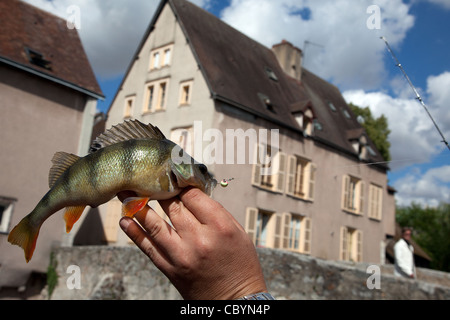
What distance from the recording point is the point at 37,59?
15602mm

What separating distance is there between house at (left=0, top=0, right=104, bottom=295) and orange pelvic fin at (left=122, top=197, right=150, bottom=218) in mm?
11822

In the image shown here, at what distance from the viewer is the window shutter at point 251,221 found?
60.1ft

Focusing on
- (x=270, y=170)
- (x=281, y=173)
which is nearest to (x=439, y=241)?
(x=281, y=173)

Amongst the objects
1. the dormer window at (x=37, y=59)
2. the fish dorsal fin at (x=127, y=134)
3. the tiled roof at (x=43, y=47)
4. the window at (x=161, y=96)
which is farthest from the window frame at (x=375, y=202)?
the fish dorsal fin at (x=127, y=134)

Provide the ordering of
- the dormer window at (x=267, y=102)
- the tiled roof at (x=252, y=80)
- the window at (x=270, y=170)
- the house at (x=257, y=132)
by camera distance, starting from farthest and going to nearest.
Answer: the dormer window at (x=267, y=102) → the tiled roof at (x=252, y=80) → the window at (x=270, y=170) → the house at (x=257, y=132)

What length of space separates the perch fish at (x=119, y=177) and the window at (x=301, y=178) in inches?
761

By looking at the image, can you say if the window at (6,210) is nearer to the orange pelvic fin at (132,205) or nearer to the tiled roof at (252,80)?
the tiled roof at (252,80)

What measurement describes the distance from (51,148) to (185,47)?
25.1 feet

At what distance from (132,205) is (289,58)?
26221 millimetres

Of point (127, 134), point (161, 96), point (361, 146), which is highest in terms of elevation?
point (361, 146)

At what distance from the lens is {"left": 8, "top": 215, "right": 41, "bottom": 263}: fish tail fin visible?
177cm

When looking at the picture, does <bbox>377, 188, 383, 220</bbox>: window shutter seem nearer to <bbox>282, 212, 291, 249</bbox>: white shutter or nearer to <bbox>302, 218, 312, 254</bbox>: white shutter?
<bbox>302, 218, 312, 254</bbox>: white shutter

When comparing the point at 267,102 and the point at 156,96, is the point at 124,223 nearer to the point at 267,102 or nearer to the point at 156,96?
the point at 156,96

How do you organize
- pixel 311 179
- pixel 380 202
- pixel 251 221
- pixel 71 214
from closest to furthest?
1. pixel 71 214
2. pixel 251 221
3. pixel 311 179
4. pixel 380 202
